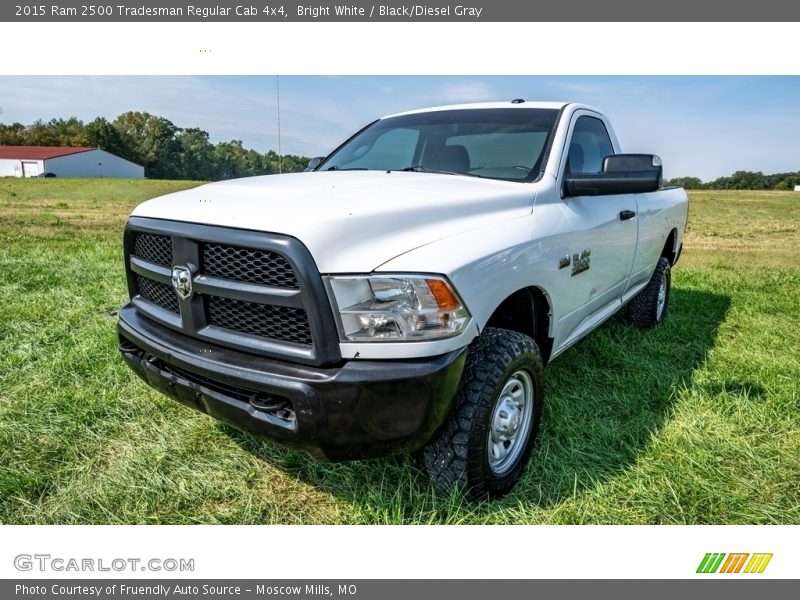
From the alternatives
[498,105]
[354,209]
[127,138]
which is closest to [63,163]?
[127,138]

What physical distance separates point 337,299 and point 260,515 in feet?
3.57

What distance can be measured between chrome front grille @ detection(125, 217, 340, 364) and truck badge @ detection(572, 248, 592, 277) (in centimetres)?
156

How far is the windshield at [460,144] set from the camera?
3002 mm

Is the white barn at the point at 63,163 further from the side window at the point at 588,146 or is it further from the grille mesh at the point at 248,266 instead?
the grille mesh at the point at 248,266

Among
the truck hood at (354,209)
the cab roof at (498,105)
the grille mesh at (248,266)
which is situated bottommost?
the grille mesh at (248,266)

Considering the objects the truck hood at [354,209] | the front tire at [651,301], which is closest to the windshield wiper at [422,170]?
the truck hood at [354,209]

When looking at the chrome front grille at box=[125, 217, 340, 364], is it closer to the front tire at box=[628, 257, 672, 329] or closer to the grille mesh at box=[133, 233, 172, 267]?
the grille mesh at box=[133, 233, 172, 267]

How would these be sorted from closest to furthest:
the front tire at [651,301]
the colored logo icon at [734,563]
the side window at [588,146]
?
1. the colored logo icon at [734,563]
2. the side window at [588,146]
3. the front tire at [651,301]

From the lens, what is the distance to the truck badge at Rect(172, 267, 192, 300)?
6.81 ft

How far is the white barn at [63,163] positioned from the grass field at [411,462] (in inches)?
1894

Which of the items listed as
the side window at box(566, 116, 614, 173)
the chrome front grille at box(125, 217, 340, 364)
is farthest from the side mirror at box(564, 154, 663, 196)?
the chrome front grille at box(125, 217, 340, 364)

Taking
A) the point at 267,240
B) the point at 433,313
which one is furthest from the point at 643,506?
the point at 267,240

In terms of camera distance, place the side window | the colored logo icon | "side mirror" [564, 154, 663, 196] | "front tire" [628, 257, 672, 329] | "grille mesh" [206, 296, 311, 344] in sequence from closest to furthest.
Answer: "grille mesh" [206, 296, 311, 344] → the colored logo icon → "side mirror" [564, 154, 663, 196] → the side window → "front tire" [628, 257, 672, 329]

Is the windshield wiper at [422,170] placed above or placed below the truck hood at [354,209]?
above
